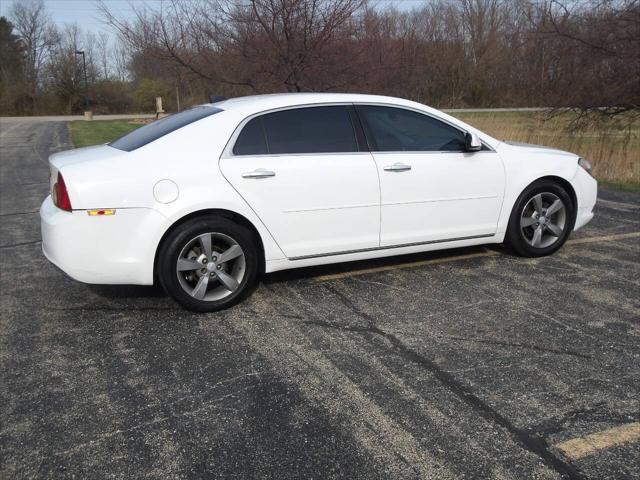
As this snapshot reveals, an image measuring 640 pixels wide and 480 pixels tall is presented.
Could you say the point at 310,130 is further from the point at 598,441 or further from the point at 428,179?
the point at 598,441

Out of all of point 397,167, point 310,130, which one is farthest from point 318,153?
point 397,167

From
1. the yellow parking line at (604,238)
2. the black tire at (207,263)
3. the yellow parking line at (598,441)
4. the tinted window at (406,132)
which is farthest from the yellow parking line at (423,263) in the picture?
the yellow parking line at (598,441)

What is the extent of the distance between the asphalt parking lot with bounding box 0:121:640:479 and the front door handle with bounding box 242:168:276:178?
989 mm

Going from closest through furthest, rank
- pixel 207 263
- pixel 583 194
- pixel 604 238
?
pixel 207 263 < pixel 583 194 < pixel 604 238

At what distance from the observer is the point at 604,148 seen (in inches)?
463

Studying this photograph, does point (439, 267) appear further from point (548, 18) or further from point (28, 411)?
point (548, 18)

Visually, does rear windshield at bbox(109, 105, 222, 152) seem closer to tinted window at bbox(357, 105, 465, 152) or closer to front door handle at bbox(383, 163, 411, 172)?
tinted window at bbox(357, 105, 465, 152)

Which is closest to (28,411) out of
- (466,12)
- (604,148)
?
(604,148)

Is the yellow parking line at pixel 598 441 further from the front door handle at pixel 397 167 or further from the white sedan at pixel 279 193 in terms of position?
the front door handle at pixel 397 167

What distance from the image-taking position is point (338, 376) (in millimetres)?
3359

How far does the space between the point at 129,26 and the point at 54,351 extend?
873cm

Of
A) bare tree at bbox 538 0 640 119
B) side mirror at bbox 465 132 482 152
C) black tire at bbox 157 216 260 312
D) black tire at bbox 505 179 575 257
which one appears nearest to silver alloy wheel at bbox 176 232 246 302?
black tire at bbox 157 216 260 312

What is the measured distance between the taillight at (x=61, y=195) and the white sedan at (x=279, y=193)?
1 centimetres

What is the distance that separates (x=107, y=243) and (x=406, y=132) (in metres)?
2.58
